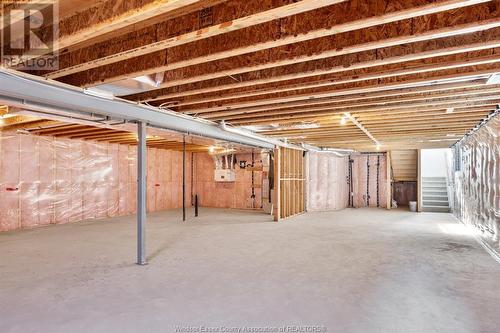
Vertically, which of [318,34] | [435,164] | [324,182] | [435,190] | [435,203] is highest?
[318,34]

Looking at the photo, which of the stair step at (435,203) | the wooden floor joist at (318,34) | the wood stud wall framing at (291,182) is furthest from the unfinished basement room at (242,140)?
the stair step at (435,203)

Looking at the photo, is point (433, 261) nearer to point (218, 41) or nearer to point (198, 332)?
point (198, 332)

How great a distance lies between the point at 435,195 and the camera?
11.1m

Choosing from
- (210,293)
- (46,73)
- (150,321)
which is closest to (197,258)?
(210,293)

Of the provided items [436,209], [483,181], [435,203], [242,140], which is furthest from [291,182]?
[435,203]

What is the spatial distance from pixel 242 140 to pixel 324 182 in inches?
193

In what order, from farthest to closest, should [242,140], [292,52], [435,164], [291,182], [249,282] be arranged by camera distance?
[435,164] → [291,182] → [242,140] → [249,282] → [292,52]

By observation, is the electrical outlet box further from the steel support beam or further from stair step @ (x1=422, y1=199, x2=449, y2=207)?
stair step @ (x1=422, y1=199, x2=449, y2=207)

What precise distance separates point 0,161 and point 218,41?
655 cm

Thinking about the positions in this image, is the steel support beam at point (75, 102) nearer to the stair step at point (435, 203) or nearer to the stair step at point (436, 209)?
the stair step at point (436, 209)

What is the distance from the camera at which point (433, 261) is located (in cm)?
436

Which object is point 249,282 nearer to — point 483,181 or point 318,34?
point 318,34

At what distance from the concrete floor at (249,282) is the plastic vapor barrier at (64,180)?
1.13 metres

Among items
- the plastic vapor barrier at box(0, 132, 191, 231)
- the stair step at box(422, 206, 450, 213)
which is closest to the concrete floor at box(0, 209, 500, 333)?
the plastic vapor barrier at box(0, 132, 191, 231)
